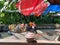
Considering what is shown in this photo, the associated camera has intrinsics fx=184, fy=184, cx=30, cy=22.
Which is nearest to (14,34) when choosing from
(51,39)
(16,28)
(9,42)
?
(16,28)

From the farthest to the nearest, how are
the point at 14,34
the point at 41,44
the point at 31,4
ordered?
the point at 14,34 < the point at 41,44 < the point at 31,4

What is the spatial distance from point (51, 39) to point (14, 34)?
0.74 metres

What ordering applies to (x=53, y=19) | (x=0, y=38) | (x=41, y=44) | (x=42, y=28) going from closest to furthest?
(x=41, y=44) < (x=0, y=38) < (x=42, y=28) < (x=53, y=19)

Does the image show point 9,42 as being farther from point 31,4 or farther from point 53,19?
point 53,19

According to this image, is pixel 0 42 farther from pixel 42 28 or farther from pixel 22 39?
pixel 42 28

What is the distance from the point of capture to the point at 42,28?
398 cm

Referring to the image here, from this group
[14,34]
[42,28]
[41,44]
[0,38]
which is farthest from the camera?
[42,28]

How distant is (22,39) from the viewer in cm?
299

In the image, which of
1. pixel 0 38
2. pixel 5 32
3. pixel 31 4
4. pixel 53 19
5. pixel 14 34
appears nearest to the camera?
pixel 31 4

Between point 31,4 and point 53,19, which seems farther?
point 53,19

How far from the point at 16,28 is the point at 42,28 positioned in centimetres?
66

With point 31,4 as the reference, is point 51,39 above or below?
below

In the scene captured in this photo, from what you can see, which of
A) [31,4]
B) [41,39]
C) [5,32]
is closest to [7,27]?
[5,32]

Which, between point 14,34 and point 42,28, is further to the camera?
point 42,28
